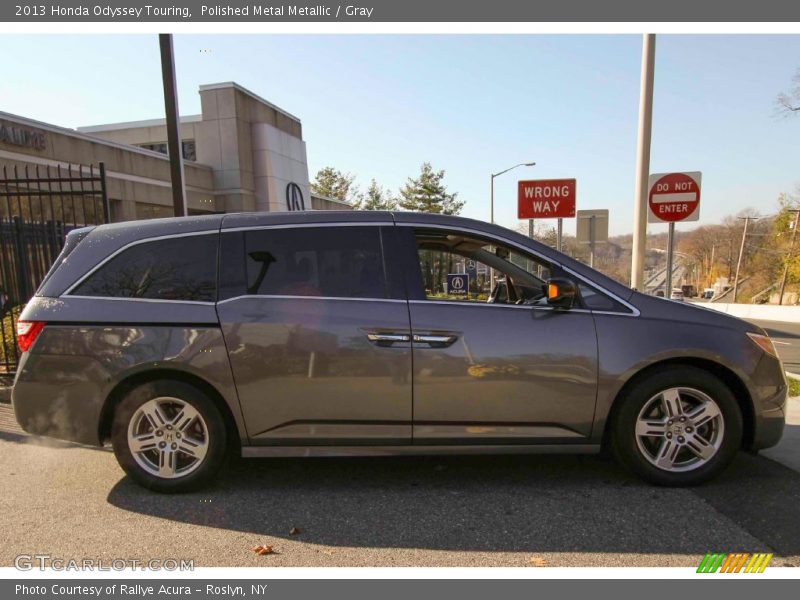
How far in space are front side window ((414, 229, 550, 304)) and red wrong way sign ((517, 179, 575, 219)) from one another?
5.35 m

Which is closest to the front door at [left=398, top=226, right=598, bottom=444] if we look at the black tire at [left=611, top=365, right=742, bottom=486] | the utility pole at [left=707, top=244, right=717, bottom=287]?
the black tire at [left=611, top=365, right=742, bottom=486]

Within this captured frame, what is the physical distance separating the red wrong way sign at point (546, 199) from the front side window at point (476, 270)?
5352 millimetres

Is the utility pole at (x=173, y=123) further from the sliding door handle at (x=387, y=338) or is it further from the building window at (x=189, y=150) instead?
the building window at (x=189, y=150)

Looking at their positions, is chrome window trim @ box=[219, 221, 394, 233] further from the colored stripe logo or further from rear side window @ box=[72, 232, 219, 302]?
the colored stripe logo

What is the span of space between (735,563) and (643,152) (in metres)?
5.60

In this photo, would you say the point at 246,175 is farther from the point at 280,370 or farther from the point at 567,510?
the point at 567,510

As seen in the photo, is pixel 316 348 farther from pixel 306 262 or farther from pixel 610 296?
pixel 610 296

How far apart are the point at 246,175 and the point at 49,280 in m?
13.6

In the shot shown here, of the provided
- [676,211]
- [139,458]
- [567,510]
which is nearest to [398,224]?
[567,510]

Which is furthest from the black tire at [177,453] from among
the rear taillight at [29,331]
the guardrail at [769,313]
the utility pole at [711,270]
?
the utility pole at [711,270]

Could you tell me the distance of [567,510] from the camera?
314cm

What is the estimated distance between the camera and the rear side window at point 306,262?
133 inches

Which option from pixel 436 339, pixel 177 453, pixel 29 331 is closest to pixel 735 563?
pixel 436 339

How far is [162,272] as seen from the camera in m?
3.46
